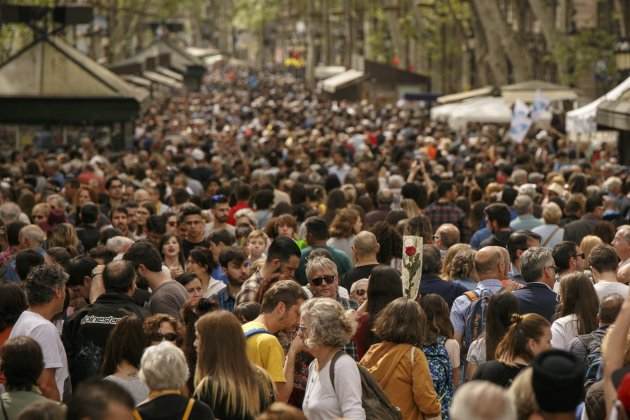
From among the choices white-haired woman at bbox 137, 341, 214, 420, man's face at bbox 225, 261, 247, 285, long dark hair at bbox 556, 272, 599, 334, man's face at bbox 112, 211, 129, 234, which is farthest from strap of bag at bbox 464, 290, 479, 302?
man's face at bbox 112, 211, 129, 234

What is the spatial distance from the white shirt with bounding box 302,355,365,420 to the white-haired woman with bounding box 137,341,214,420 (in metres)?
0.81

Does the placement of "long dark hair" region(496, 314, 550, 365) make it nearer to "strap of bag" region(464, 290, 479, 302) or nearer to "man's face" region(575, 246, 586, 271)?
"strap of bag" region(464, 290, 479, 302)

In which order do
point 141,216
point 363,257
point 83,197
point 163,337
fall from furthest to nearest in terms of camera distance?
point 83,197, point 141,216, point 363,257, point 163,337

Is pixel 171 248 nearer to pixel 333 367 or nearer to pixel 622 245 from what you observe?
pixel 622 245

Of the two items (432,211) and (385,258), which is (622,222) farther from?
(385,258)

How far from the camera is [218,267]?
11.8 metres

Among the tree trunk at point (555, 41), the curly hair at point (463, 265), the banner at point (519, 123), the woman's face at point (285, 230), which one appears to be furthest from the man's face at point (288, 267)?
the tree trunk at point (555, 41)

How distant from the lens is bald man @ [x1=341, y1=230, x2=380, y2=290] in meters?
10.8

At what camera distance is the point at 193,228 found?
13.5 m

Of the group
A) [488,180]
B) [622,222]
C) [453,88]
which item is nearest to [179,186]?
[488,180]

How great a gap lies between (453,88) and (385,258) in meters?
49.6

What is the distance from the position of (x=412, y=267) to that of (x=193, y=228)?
4095mm

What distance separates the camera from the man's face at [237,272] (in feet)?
35.2

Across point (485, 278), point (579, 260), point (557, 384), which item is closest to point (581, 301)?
point (485, 278)
